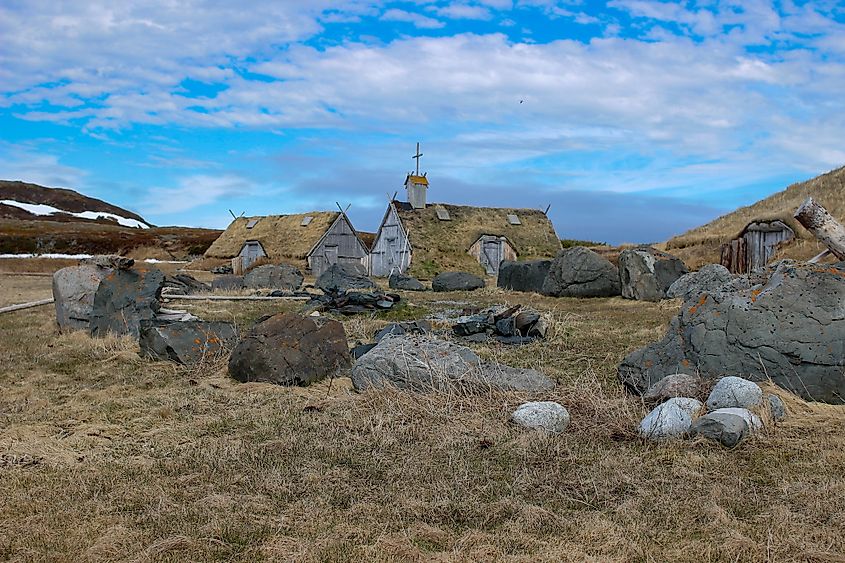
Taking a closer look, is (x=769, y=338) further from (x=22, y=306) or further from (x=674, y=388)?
(x=22, y=306)

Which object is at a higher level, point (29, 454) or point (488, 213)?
point (488, 213)

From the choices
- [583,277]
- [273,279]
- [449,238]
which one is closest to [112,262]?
[273,279]

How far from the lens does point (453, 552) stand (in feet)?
12.4

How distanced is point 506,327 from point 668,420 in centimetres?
643

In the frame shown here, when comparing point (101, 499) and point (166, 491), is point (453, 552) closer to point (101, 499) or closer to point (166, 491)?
point (166, 491)

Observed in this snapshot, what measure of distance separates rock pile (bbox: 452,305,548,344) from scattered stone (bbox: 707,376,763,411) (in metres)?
5.21

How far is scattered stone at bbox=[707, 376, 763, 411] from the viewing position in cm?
622

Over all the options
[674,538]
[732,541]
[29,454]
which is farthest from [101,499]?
[732,541]

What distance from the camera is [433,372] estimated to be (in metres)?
7.42

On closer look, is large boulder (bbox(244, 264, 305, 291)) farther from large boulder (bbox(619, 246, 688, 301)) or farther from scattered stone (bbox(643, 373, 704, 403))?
scattered stone (bbox(643, 373, 704, 403))

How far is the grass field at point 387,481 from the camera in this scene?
390 cm

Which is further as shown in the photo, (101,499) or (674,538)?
(101,499)

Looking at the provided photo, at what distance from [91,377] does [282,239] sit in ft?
115

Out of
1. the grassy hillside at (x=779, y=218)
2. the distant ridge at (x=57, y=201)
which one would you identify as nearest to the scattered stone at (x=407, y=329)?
the grassy hillside at (x=779, y=218)
